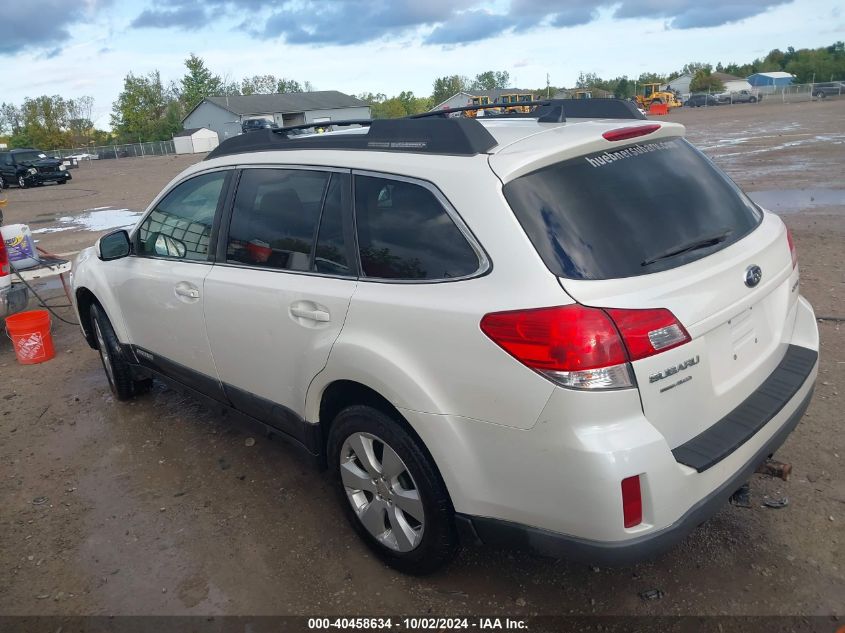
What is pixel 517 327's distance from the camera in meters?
2.32

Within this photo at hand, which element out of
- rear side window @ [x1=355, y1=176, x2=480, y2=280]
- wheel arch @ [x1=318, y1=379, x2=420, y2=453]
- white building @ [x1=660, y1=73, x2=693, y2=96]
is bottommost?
wheel arch @ [x1=318, y1=379, x2=420, y2=453]

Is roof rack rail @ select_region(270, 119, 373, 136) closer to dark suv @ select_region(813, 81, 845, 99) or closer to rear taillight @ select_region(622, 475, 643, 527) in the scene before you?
rear taillight @ select_region(622, 475, 643, 527)

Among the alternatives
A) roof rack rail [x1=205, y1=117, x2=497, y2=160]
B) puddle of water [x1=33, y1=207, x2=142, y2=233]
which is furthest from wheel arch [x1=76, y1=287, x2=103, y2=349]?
puddle of water [x1=33, y1=207, x2=142, y2=233]

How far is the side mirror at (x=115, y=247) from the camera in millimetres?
4523

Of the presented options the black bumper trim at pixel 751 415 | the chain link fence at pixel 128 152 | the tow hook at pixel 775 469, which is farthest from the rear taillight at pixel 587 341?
the chain link fence at pixel 128 152

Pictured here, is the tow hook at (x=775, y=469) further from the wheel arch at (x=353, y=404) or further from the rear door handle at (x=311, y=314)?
the rear door handle at (x=311, y=314)

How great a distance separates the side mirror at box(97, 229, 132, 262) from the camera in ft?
14.8

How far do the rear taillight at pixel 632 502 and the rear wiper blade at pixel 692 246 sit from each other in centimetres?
77

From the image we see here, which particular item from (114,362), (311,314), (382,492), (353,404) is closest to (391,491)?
(382,492)

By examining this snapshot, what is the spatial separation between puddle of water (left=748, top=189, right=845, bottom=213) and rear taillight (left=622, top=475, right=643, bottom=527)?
31.0 ft

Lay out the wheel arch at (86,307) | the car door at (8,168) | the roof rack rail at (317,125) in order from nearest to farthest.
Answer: the roof rack rail at (317,125) → the wheel arch at (86,307) → the car door at (8,168)

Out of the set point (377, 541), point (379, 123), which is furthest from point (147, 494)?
point (379, 123)

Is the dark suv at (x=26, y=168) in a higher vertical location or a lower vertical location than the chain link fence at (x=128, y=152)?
lower

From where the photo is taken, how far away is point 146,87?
324 ft
